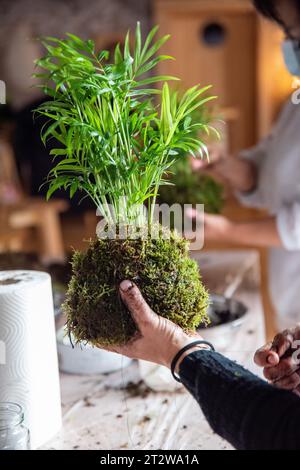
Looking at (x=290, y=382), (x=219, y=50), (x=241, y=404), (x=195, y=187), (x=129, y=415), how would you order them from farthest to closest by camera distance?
1. (x=219, y=50)
2. (x=195, y=187)
3. (x=129, y=415)
4. (x=290, y=382)
5. (x=241, y=404)

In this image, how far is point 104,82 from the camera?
714 mm

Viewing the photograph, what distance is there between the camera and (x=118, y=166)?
737mm

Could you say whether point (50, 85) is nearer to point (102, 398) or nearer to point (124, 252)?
point (124, 252)

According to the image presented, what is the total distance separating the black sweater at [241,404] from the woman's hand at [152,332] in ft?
0.09

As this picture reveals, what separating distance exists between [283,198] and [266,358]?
3.36ft

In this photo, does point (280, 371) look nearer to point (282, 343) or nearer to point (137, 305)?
point (282, 343)

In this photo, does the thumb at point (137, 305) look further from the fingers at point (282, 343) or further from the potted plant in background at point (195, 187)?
the potted plant in background at point (195, 187)

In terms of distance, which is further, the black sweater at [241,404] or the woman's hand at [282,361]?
the woman's hand at [282,361]

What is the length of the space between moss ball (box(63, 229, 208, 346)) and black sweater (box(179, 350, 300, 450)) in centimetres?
8

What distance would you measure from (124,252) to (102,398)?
474 mm

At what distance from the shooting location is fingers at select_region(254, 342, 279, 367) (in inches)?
31.0

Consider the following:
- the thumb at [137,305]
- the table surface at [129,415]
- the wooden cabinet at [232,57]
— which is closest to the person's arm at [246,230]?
the table surface at [129,415]

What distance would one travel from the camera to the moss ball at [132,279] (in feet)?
2.44

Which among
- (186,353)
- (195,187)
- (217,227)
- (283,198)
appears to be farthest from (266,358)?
(283,198)
